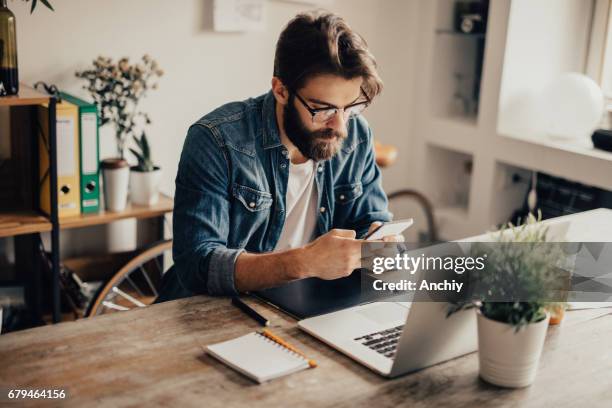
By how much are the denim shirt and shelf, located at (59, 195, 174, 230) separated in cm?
59

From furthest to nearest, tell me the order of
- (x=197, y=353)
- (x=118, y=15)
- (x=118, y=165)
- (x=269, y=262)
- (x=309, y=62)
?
1. (x=118, y=15)
2. (x=118, y=165)
3. (x=309, y=62)
4. (x=269, y=262)
5. (x=197, y=353)

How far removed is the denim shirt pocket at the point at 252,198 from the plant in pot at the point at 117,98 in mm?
848

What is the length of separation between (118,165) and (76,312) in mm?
529

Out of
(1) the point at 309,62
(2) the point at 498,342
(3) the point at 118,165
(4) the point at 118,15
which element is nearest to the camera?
(2) the point at 498,342

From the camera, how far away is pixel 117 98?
262 cm

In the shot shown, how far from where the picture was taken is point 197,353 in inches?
52.7

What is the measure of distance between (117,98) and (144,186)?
1.06 feet

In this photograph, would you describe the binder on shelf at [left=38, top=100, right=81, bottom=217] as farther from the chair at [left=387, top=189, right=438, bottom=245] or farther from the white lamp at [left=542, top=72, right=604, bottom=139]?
the white lamp at [left=542, top=72, right=604, bottom=139]

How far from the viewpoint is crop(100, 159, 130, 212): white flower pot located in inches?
99.2

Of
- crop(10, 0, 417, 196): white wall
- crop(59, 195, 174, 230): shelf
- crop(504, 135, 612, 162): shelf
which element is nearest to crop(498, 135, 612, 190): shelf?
crop(504, 135, 612, 162): shelf

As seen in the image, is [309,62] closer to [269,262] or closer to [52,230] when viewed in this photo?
[269,262]

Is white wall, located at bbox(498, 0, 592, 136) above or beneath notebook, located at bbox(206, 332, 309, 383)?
above

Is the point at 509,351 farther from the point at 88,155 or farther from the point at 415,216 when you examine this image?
the point at 415,216

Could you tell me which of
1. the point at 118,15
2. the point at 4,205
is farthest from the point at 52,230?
the point at 118,15
